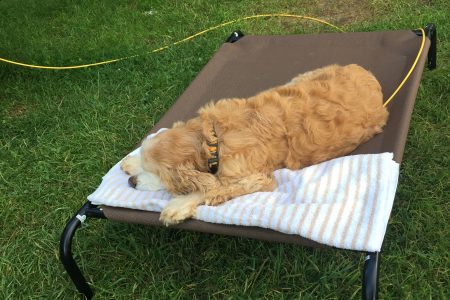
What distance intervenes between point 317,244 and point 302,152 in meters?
0.84

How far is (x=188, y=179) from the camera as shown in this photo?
117 inches

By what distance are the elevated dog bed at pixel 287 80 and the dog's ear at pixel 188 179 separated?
0.58 feet

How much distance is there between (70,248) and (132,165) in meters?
0.74

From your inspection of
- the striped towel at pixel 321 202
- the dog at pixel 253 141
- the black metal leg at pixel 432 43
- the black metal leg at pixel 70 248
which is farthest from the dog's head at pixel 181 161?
the black metal leg at pixel 432 43

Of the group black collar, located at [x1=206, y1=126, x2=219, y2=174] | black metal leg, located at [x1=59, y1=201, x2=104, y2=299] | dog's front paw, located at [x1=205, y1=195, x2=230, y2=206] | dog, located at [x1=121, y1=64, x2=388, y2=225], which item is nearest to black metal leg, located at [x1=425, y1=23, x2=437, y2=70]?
dog, located at [x1=121, y1=64, x2=388, y2=225]

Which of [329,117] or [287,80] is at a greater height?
[329,117]

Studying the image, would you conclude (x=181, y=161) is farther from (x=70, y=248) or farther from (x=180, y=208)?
(x=70, y=248)

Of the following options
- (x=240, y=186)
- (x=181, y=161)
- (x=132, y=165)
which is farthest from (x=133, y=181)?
(x=240, y=186)

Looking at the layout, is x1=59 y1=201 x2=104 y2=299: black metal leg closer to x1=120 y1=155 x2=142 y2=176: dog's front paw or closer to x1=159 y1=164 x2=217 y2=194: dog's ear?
x1=120 y1=155 x2=142 y2=176: dog's front paw

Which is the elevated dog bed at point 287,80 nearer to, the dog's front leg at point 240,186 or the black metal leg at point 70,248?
the black metal leg at point 70,248

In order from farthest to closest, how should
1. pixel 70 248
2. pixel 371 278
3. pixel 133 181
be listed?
pixel 133 181 < pixel 70 248 < pixel 371 278

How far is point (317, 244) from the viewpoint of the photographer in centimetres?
256

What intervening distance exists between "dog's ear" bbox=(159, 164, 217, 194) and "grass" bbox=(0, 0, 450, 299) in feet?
2.16

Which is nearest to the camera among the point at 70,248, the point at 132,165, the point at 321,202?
the point at 321,202
